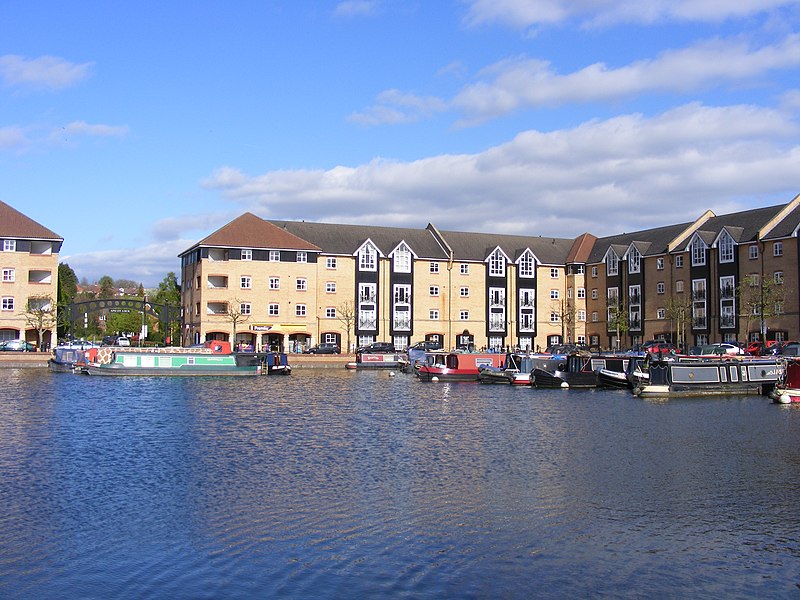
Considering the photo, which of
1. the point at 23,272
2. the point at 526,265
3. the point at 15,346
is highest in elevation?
the point at 526,265

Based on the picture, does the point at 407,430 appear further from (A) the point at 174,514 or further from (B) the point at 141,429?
(A) the point at 174,514

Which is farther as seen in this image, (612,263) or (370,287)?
(612,263)

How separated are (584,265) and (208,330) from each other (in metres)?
43.5

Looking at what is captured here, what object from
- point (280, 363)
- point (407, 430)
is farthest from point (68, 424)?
point (280, 363)

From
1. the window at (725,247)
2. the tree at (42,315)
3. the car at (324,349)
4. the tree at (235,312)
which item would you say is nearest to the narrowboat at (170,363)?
the tree at (42,315)

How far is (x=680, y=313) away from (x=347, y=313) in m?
33.2

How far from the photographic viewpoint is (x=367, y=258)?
305 ft

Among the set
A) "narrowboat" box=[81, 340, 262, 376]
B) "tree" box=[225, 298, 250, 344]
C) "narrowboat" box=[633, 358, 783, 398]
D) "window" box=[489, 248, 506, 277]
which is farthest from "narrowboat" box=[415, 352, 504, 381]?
"window" box=[489, 248, 506, 277]

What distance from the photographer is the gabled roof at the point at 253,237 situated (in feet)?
288

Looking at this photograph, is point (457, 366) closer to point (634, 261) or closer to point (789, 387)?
point (789, 387)

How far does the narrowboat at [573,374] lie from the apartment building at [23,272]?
164ft

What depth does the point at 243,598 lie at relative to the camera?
539 inches

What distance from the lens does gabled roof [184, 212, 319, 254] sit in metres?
87.9

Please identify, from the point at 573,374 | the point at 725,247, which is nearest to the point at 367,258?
the point at 725,247
